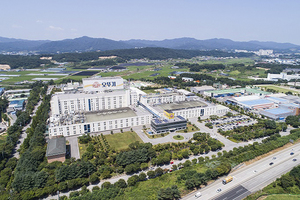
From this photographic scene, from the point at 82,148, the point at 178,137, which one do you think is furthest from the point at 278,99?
the point at 82,148

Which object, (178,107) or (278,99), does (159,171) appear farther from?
(278,99)

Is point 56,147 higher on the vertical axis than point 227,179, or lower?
higher

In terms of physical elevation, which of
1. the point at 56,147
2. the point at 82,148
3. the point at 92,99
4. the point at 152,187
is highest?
the point at 92,99

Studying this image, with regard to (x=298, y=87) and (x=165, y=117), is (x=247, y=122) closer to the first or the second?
(x=165, y=117)

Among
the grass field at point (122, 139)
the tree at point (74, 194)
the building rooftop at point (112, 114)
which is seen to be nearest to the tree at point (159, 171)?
the grass field at point (122, 139)

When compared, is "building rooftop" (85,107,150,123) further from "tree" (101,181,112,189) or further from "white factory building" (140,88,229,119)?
"tree" (101,181,112,189)

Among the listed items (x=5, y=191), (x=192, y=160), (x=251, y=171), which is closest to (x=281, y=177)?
(x=251, y=171)
